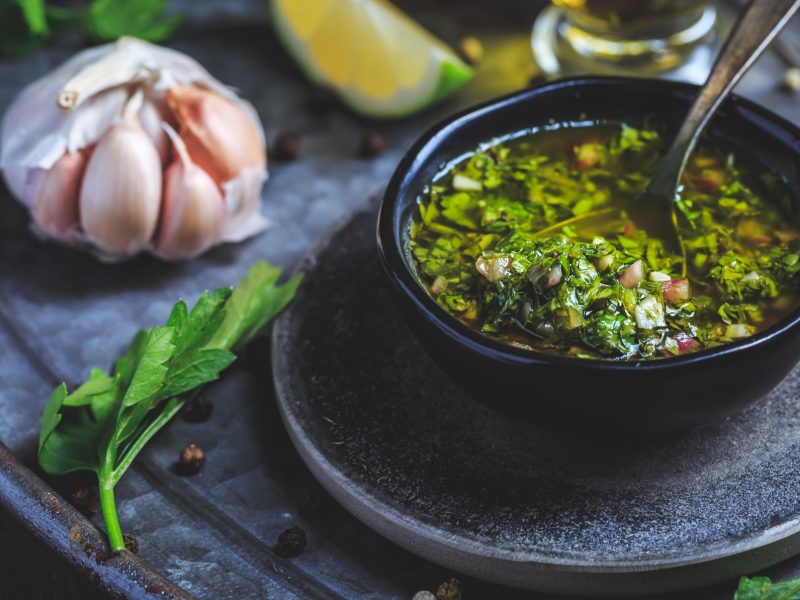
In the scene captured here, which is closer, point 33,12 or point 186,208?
point 186,208

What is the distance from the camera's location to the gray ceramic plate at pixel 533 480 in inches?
60.7

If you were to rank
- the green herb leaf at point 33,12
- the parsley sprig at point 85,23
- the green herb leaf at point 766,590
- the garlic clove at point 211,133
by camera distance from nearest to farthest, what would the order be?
the green herb leaf at point 766,590 → the garlic clove at point 211,133 → the green herb leaf at point 33,12 → the parsley sprig at point 85,23

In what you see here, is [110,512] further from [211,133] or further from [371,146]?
[371,146]

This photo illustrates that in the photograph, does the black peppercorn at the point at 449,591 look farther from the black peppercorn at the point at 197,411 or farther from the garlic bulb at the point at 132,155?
the garlic bulb at the point at 132,155

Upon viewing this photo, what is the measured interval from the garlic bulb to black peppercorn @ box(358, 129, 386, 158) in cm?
33

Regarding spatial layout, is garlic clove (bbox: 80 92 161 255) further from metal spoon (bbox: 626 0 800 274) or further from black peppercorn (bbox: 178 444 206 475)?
metal spoon (bbox: 626 0 800 274)

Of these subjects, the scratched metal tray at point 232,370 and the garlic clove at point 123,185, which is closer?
the scratched metal tray at point 232,370

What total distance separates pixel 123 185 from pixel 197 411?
0.51 metres

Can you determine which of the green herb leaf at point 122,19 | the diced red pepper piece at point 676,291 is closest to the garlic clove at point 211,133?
the green herb leaf at point 122,19

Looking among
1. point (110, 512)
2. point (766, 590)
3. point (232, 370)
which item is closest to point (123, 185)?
point (232, 370)

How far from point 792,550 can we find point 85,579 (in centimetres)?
113

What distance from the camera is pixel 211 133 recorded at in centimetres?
226

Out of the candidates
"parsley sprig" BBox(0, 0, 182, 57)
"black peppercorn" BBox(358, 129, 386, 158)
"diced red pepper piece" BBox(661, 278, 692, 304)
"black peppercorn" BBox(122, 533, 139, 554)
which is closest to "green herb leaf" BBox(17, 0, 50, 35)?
"parsley sprig" BBox(0, 0, 182, 57)

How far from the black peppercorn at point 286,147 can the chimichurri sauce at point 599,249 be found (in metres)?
0.76
